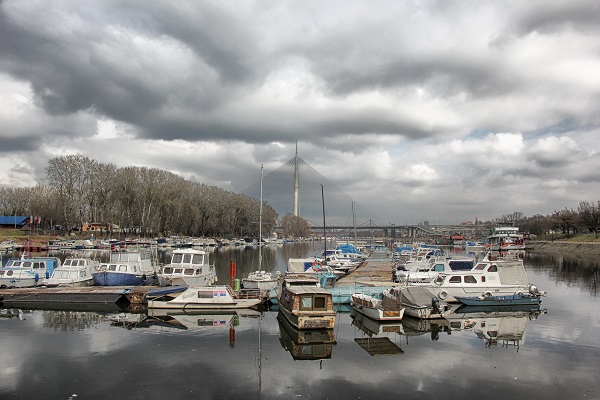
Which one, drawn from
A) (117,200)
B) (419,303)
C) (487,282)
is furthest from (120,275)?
(117,200)

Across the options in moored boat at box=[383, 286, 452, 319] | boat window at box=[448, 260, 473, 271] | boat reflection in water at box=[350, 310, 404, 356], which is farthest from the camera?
boat window at box=[448, 260, 473, 271]

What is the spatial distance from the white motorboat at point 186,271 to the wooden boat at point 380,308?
46.5 feet

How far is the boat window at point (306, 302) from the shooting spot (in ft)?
76.7

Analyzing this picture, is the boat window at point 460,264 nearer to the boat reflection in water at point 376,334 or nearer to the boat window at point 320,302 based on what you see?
the boat reflection in water at point 376,334

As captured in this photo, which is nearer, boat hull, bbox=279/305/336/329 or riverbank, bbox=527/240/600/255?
boat hull, bbox=279/305/336/329

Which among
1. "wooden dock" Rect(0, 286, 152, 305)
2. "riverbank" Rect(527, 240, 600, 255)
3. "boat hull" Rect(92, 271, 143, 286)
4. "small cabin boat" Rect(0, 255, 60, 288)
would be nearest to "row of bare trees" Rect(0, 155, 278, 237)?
"small cabin boat" Rect(0, 255, 60, 288)

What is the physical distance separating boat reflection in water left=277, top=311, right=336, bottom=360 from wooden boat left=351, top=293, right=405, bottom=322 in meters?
3.56

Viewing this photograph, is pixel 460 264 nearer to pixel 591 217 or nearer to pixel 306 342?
pixel 306 342

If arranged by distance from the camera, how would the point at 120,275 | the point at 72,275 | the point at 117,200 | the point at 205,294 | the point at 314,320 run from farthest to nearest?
the point at 117,200 < the point at 120,275 < the point at 72,275 < the point at 205,294 < the point at 314,320

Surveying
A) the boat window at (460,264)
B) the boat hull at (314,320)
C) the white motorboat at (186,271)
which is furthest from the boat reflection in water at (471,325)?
the white motorboat at (186,271)

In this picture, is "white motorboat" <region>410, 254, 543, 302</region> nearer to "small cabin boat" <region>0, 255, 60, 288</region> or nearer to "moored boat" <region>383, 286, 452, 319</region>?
"moored boat" <region>383, 286, 452, 319</region>

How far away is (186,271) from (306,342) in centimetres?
1795

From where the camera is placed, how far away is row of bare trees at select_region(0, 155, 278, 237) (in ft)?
326

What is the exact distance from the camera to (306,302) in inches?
925
